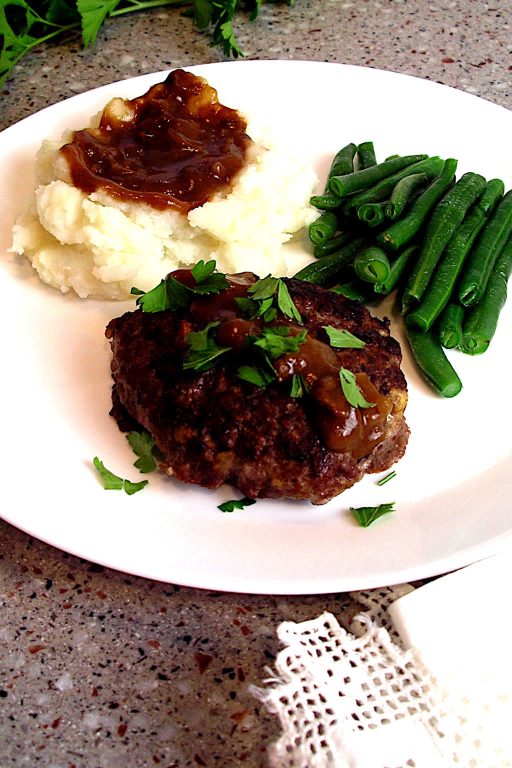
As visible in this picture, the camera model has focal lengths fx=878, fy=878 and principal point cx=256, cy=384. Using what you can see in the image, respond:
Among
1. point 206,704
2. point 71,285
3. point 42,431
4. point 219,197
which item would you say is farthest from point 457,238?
point 206,704

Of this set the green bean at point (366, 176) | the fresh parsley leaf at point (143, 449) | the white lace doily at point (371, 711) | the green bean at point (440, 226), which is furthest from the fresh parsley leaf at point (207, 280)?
the white lace doily at point (371, 711)

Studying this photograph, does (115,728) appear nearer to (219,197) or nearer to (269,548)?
(269,548)

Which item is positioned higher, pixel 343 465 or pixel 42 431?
pixel 343 465

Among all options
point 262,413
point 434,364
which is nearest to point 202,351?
point 262,413

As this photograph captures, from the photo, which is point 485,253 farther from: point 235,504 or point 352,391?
point 235,504

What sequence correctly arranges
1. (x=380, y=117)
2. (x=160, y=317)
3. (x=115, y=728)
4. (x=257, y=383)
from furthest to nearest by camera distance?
(x=380, y=117), (x=160, y=317), (x=257, y=383), (x=115, y=728)

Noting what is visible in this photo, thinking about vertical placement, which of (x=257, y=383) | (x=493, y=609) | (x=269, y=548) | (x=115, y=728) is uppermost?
(x=257, y=383)

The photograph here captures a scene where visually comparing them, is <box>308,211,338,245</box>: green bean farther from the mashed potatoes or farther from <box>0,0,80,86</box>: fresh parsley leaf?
<box>0,0,80,86</box>: fresh parsley leaf
